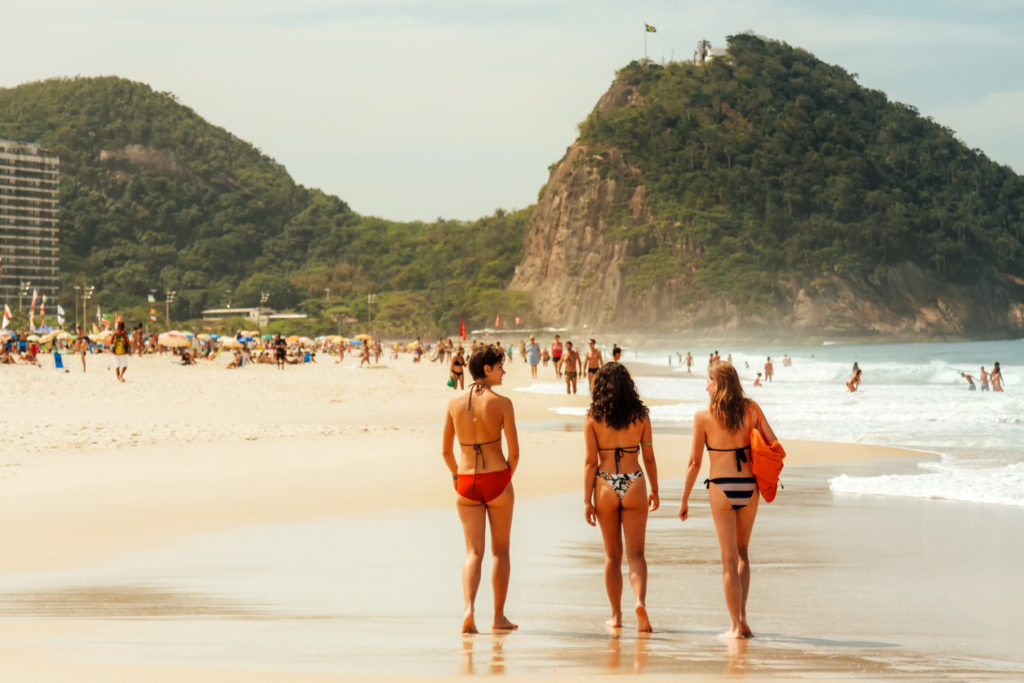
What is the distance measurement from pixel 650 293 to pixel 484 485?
406 ft

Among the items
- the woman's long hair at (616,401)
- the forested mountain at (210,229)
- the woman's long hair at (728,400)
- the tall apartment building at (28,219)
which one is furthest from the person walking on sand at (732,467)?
the tall apartment building at (28,219)

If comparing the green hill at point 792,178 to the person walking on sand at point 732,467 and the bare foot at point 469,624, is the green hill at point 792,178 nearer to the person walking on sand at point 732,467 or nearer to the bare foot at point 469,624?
the person walking on sand at point 732,467

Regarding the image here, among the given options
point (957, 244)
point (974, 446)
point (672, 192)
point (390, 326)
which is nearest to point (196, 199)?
point (390, 326)

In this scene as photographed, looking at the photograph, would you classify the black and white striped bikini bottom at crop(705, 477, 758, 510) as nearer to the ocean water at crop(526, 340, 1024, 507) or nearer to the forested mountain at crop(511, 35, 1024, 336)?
the ocean water at crop(526, 340, 1024, 507)

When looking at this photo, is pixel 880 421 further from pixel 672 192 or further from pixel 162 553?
pixel 672 192

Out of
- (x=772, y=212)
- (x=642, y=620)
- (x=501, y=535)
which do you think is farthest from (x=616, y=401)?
(x=772, y=212)

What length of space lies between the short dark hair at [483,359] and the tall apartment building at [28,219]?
15400 cm

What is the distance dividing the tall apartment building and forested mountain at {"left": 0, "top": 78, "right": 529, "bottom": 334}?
16.4 feet

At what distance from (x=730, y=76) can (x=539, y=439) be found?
154m

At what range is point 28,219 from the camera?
495 ft

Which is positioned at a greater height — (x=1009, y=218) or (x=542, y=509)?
(x=1009, y=218)

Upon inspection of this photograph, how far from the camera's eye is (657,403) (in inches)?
1041

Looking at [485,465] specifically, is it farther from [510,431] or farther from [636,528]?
[636,528]

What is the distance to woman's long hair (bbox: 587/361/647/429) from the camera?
494cm
